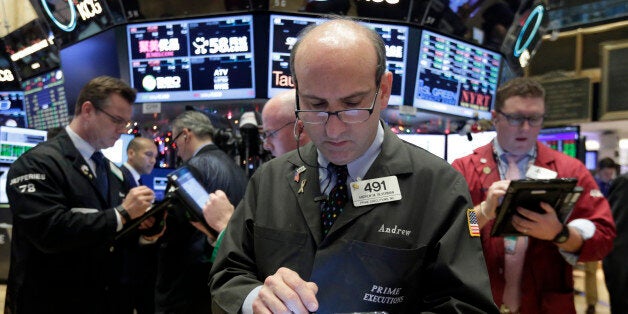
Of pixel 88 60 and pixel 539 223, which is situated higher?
pixel 88 60

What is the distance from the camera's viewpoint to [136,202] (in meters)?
2.61

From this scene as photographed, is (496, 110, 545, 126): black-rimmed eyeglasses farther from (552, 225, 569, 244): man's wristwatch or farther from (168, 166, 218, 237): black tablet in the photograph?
(168, 166, 218, 237): black tablet

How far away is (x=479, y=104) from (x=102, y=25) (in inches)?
135

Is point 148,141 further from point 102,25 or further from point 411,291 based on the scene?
point 411,291

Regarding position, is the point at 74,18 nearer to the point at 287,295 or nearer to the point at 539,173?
the point at 539,173

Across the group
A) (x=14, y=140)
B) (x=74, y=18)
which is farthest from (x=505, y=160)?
(x=14, y=140)

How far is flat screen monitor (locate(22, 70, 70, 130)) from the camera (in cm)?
589

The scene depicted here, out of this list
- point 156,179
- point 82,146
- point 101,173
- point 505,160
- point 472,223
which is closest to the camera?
point 472,223

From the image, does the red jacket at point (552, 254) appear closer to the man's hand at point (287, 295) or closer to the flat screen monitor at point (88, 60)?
the man's hand at point (287, 295)

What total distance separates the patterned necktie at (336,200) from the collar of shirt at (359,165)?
2 centimetres

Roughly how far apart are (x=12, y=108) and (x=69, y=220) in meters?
5.57

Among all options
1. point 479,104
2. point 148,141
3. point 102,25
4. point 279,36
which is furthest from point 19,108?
point 479,104

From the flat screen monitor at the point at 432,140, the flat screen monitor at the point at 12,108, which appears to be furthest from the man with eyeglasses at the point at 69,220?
the flat screen monitor at the point at 12,108

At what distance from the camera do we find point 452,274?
1.10 m
